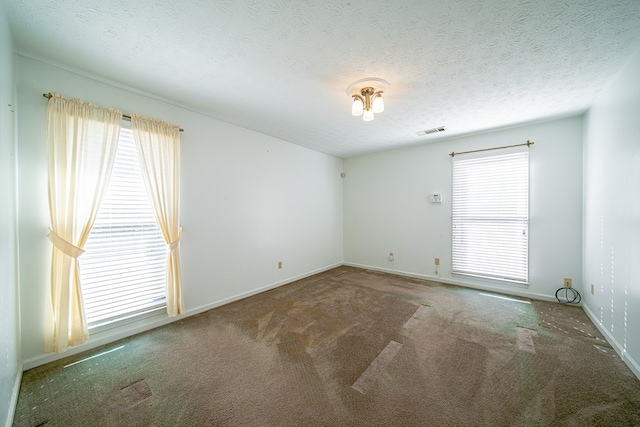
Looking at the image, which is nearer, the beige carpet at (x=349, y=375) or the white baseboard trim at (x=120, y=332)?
the beige carpet at (x=349, y=375)

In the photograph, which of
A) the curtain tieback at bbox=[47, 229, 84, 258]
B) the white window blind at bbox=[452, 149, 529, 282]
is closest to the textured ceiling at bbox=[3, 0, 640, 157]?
the white window blind at bbox=[452, 149, 529, 282]

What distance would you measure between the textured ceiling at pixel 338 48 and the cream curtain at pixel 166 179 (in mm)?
421

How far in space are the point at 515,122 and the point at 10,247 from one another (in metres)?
5.51

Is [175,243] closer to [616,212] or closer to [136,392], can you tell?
[136,392]

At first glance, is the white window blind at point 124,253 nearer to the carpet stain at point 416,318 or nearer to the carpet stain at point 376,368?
the carpet stain at point 376,368

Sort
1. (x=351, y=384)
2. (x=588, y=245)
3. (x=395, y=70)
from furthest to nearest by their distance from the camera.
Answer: (x=588, y=245) < (x=395, y=70) < (x=351, y=384)

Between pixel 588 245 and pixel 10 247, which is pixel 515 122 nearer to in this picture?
pixel 588 245

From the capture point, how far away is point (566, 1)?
1.38 m

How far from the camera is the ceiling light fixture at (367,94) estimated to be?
2.21m

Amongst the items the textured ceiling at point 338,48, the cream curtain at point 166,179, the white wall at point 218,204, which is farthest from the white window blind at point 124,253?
the textured ceiling at point 338,48

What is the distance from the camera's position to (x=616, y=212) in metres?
2.17

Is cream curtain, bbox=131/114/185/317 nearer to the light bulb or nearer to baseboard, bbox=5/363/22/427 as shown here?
baseboard, bbox=5/363/22/427

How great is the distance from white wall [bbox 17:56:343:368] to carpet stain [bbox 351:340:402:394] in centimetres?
219

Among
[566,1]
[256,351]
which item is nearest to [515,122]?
[566,1]
